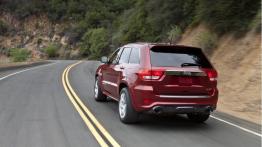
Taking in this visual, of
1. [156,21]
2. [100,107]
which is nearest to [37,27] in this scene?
[156,21]

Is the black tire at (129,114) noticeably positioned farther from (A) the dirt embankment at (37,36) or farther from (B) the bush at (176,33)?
(A) the dirt embankment at (37,36)

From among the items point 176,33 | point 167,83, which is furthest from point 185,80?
point 176,33

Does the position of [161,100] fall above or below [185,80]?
below

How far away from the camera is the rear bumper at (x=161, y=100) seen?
995 cm

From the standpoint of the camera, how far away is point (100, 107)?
1326cm

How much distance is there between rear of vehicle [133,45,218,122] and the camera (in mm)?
9945

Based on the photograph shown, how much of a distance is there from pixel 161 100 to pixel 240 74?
7.85m

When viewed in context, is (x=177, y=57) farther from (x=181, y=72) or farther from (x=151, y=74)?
(x=151, y=74)

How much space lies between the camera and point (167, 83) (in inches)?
391

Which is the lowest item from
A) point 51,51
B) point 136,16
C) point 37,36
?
point 51,51

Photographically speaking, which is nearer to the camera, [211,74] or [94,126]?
[94,126]

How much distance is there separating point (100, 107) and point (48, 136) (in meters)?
4.28

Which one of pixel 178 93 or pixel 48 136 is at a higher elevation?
pixel 178 93

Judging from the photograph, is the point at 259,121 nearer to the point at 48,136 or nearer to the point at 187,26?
the point at 48,136
